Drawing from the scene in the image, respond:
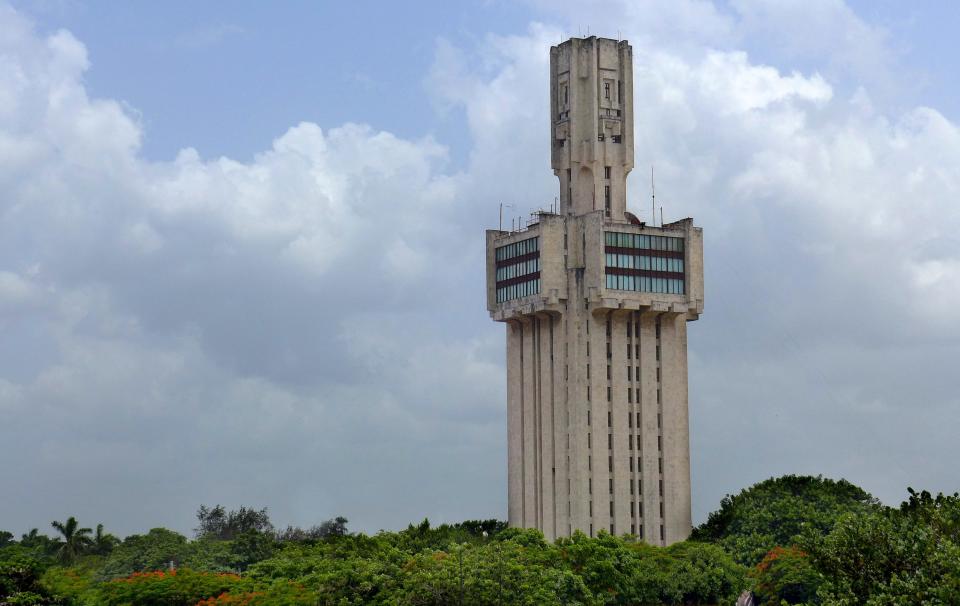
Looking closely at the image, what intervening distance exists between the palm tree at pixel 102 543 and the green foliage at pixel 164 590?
76.4 metres

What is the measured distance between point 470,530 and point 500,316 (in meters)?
18.2

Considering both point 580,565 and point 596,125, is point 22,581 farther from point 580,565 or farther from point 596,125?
point 596,125

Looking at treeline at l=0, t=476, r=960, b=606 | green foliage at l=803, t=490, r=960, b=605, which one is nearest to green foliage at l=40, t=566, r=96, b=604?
treeline at l=0, t=476, r=960, b=606

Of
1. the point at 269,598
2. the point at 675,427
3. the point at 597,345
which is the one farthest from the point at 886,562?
the point at 675,427

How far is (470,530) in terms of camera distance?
442 ft

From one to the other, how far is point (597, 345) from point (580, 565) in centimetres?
3771

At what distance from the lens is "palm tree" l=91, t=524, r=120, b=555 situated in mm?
164500

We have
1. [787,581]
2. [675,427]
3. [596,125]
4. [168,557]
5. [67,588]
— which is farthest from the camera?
[596,125]

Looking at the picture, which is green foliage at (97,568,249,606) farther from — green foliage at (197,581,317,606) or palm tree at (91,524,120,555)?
palm tree at (91,524,120,555)

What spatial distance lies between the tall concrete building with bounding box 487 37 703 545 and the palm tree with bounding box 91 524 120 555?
159 feet

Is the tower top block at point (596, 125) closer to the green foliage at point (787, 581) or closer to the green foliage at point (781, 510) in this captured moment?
the green foliage at point (781, 510)

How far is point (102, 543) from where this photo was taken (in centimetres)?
16575

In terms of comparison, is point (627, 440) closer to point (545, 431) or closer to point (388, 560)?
point (545, 431)

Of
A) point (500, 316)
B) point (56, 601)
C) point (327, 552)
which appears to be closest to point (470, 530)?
point (500, 316)
